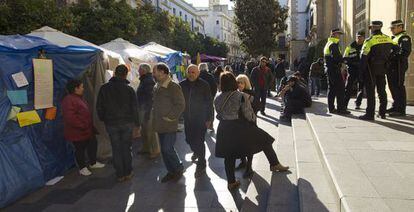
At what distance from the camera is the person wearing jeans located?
6223mm

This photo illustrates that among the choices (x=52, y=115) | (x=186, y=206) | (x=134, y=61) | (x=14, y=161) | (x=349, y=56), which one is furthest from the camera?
(x=134, y=61)

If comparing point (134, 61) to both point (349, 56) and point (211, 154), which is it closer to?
point (211, 154)

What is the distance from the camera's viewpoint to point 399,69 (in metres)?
7.54

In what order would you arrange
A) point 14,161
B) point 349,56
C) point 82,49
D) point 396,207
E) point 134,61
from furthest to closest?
1. point 134,61
2. point 349,56
3. point 82,49
4. point 14,161
5. point 396,207

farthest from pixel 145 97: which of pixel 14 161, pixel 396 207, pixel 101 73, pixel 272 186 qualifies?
pixel 396 207

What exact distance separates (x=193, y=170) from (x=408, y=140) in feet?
10.4

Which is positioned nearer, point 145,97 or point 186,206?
point 186,206

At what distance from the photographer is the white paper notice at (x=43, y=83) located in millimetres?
6027

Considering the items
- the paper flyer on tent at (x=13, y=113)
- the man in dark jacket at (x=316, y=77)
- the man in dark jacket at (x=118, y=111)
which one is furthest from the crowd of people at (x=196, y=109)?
the man in dark jacket at (x=316, y=77)

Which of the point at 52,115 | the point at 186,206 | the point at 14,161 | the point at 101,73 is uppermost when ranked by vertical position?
the point at 101,73

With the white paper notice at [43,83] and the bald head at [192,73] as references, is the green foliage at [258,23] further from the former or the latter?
the white paper notice at [43,83]

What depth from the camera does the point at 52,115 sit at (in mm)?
6371

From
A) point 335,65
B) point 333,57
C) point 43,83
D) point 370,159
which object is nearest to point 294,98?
point 335,65

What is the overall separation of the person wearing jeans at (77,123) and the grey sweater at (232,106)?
2344 mm
